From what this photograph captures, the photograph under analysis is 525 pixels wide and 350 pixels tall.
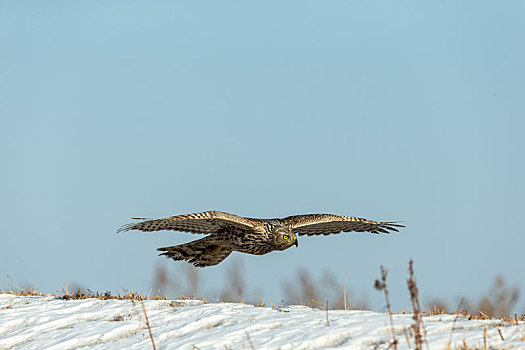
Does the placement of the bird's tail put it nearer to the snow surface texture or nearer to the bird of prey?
the bird of prey

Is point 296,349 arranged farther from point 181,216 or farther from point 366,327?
point 181,216

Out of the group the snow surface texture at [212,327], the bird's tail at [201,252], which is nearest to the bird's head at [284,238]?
the bird's tail at [201,252]

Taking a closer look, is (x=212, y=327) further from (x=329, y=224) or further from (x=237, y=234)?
(x=329, y=224)

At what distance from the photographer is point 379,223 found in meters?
12.6

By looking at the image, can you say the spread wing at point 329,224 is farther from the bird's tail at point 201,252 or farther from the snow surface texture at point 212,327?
the snow surface texture at point 212,327

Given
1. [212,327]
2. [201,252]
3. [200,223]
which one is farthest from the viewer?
[201,252]

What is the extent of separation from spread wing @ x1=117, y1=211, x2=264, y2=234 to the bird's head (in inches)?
13.3

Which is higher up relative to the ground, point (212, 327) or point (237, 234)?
point (237, 234)

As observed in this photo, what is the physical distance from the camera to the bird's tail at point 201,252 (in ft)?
39.6

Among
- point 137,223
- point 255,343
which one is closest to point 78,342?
point 255,343

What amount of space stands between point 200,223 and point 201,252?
1189 mm

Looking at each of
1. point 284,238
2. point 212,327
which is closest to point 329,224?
point 284,238

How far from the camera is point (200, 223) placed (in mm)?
11281

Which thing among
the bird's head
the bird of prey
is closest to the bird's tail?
the bird of prey
